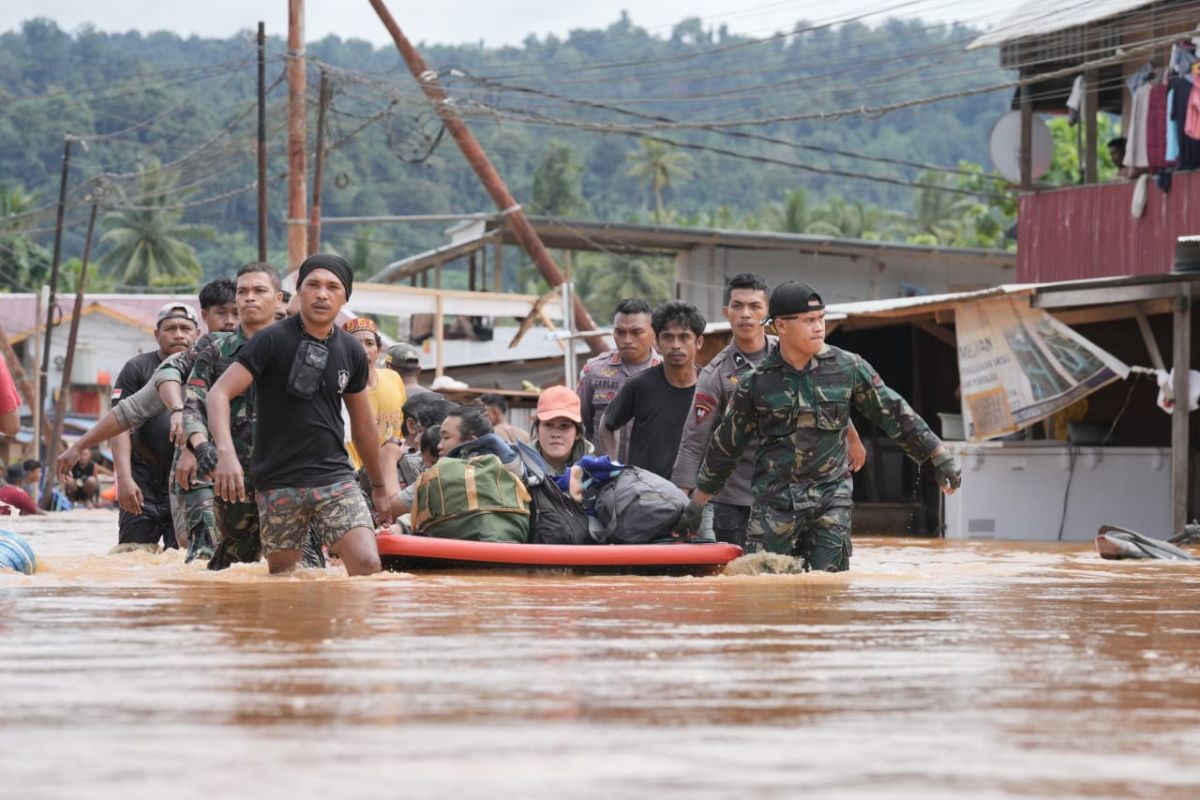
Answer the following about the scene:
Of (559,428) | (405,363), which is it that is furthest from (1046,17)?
(559,428)

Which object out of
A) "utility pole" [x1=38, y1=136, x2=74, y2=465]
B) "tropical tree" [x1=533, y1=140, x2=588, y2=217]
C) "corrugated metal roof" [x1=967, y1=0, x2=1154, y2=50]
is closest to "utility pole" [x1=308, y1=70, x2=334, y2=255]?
"utility pole" [x1=38, y1=136, x2=74, y2=465]

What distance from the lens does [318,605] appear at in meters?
5.94

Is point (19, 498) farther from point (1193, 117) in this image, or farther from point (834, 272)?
point (834, 272)

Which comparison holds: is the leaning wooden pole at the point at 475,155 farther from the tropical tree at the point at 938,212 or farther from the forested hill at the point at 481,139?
the tropical tree at the point at 938,212

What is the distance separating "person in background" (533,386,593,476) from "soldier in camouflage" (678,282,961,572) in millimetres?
1836

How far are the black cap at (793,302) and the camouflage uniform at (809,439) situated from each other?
23 centimetres

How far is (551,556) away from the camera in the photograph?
8.59 metres

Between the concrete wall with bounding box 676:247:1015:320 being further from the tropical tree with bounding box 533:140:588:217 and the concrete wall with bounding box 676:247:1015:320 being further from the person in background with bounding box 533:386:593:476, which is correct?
the tropical tree with bounding box 533:140:588:217

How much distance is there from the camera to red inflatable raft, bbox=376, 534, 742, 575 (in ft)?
28.0

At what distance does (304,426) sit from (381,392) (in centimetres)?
307

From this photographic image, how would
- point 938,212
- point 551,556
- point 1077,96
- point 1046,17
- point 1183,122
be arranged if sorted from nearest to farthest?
point 551,556
point 1183,122
point 1077,96
point 1046,17
point 938,212

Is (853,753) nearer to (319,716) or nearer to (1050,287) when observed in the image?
(319,716)

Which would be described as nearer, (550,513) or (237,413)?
(237,413)

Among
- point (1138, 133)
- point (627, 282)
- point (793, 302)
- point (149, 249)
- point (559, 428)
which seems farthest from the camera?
point (149, 249)
